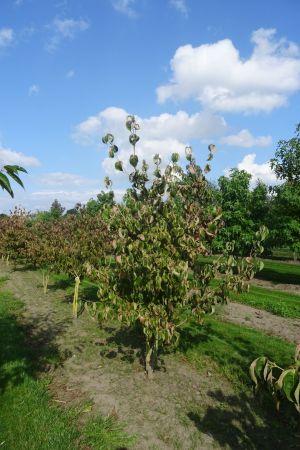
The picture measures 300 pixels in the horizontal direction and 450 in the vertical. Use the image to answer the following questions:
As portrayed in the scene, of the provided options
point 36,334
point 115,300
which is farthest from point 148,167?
point 36,334

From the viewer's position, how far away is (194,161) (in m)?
8.28

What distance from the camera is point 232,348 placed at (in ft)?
36.9

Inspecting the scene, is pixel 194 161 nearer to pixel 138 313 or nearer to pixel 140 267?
pixel 140 267

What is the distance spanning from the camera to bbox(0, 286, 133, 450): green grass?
21.9 feet

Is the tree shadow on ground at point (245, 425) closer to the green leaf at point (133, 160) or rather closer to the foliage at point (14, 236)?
the green leaf at point (133, 160)

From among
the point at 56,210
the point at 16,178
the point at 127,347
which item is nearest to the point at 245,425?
the point at 127,347

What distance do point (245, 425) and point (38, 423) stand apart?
154 inches

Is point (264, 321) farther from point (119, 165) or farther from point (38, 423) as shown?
point (38, 423)

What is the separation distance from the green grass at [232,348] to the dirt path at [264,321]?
2.34 feet

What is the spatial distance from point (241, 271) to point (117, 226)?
2799mm

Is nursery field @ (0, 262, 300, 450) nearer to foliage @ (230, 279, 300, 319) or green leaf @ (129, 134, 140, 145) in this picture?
foliage @ (230, 279, 300, 319)

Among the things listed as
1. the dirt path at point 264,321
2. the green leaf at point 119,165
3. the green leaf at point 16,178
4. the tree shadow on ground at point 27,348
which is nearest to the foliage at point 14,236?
the tree shadow on ground at point 27,348

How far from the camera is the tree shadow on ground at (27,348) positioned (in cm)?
959

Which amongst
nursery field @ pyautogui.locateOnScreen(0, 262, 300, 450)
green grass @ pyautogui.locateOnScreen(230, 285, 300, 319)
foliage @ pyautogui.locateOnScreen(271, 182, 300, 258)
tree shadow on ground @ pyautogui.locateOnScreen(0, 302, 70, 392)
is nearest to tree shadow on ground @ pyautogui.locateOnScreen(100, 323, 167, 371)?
nursery field @ pyautogui.locateOnScreen(0, 262, 300, 450)
